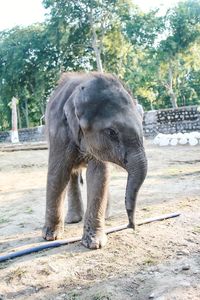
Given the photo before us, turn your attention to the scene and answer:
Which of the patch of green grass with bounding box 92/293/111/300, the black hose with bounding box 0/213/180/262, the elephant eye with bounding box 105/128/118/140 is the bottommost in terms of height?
the black hose with bounding box 0/213/180/262

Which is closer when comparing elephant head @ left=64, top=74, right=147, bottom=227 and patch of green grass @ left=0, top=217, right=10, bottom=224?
elephant head @ left=64, top=74, right=147, bottom=227

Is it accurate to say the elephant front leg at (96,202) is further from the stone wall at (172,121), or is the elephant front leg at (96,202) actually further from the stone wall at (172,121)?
the stone wall at (172,121)

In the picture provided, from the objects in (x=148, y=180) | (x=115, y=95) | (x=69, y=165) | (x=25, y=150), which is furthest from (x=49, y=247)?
(x=25, y=150)

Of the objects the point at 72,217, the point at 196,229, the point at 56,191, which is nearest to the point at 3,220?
the point at 72,217

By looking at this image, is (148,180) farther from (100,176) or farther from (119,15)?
(119,15)

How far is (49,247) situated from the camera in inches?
164

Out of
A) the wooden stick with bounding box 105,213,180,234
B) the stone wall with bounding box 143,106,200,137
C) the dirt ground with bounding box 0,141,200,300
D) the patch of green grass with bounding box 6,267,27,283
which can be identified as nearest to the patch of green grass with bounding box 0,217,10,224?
the dirt ground with bounding box 0,141,200,300

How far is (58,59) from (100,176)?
36545 mm

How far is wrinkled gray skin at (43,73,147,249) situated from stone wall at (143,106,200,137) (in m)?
18.5

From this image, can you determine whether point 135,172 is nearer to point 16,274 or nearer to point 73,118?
point 73,118

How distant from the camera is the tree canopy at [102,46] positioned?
33125 millimetres

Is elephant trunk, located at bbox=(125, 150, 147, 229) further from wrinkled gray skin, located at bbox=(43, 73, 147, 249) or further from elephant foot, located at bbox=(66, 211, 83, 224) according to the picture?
elephant foot, located at bbox=(66, 211, 83, 224)

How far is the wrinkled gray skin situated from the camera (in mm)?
3393

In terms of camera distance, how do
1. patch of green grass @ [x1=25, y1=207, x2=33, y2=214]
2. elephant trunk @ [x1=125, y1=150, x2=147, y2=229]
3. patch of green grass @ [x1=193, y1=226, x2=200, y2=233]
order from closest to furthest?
1. elephant trunk @ [x1=125, y1=150, x2=147, y2=229]
2. patch of green grass @ [x1=193, y1=226, x2=200, y2=233]
3. patch of green grass @ [x1=25, y1=207, x2=33, y2=214]
